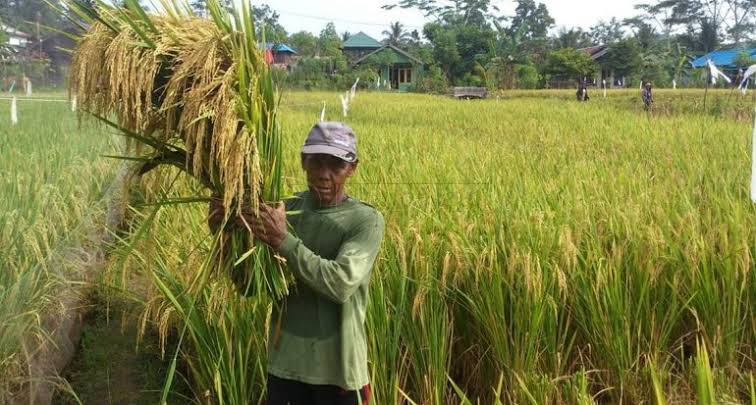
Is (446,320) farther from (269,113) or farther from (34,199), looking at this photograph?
(34,199)

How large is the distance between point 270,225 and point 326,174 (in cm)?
20

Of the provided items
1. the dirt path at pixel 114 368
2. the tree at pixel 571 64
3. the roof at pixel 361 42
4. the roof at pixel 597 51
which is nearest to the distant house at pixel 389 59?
the roof at pixel 361 42

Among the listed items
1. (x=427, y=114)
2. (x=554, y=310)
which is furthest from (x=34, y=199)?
(x=427, y=114)

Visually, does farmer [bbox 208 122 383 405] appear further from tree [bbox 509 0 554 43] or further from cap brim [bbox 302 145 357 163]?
tree [bbox 509 0 554 43]

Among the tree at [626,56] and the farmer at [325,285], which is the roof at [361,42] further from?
the farmer at [325,285]

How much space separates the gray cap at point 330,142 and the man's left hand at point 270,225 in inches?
6.8

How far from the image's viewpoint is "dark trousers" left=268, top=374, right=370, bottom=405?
173 cm

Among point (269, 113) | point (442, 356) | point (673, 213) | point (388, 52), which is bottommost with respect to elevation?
point (442, 356)

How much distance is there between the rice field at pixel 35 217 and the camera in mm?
2035

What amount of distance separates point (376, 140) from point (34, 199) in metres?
4.62

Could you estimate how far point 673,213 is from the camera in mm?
3186

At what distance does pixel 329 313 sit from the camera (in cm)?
171

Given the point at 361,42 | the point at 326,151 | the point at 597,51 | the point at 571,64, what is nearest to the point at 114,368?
the point at 326,151

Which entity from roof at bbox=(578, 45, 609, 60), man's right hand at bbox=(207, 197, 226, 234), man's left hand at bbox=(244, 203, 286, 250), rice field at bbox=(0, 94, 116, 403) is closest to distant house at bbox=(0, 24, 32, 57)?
rice field at bbox=(0, 94, 116, 403)
